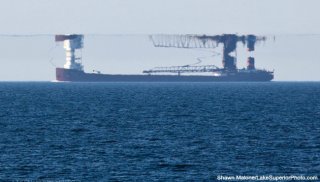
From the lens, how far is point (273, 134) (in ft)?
191

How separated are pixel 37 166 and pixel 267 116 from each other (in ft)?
129

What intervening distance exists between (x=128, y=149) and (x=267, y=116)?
1236 inches

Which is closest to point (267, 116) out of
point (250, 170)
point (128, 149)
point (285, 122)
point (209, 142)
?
point (285, 122)

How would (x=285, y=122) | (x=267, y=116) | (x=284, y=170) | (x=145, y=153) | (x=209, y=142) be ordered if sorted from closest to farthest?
(x=284, y=170) → (x=145, y=153) → (x=209, y=142) → (x=285, y=122) → (x=267, y=116)

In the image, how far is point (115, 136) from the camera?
56500mm

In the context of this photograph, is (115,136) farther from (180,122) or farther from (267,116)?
(267,116)

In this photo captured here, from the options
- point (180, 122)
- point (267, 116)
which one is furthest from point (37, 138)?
point (267, 116)

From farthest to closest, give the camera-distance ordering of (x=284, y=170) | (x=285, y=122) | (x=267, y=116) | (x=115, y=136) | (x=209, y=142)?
(x=267, y=116), (x=285, y=122), (x=115, y=136), (x=209, y=142), (x=284, y=170)

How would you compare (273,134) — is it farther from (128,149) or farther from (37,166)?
(37,166)

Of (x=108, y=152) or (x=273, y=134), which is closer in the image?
(x=108, y=152)

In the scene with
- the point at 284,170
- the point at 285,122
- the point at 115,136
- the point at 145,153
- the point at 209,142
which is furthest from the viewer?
the point at 285,122

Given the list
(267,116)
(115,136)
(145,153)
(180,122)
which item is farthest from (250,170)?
(267,116)

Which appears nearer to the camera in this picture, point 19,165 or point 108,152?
point 19,165

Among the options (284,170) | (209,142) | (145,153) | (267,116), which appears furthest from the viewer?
(267,116)
